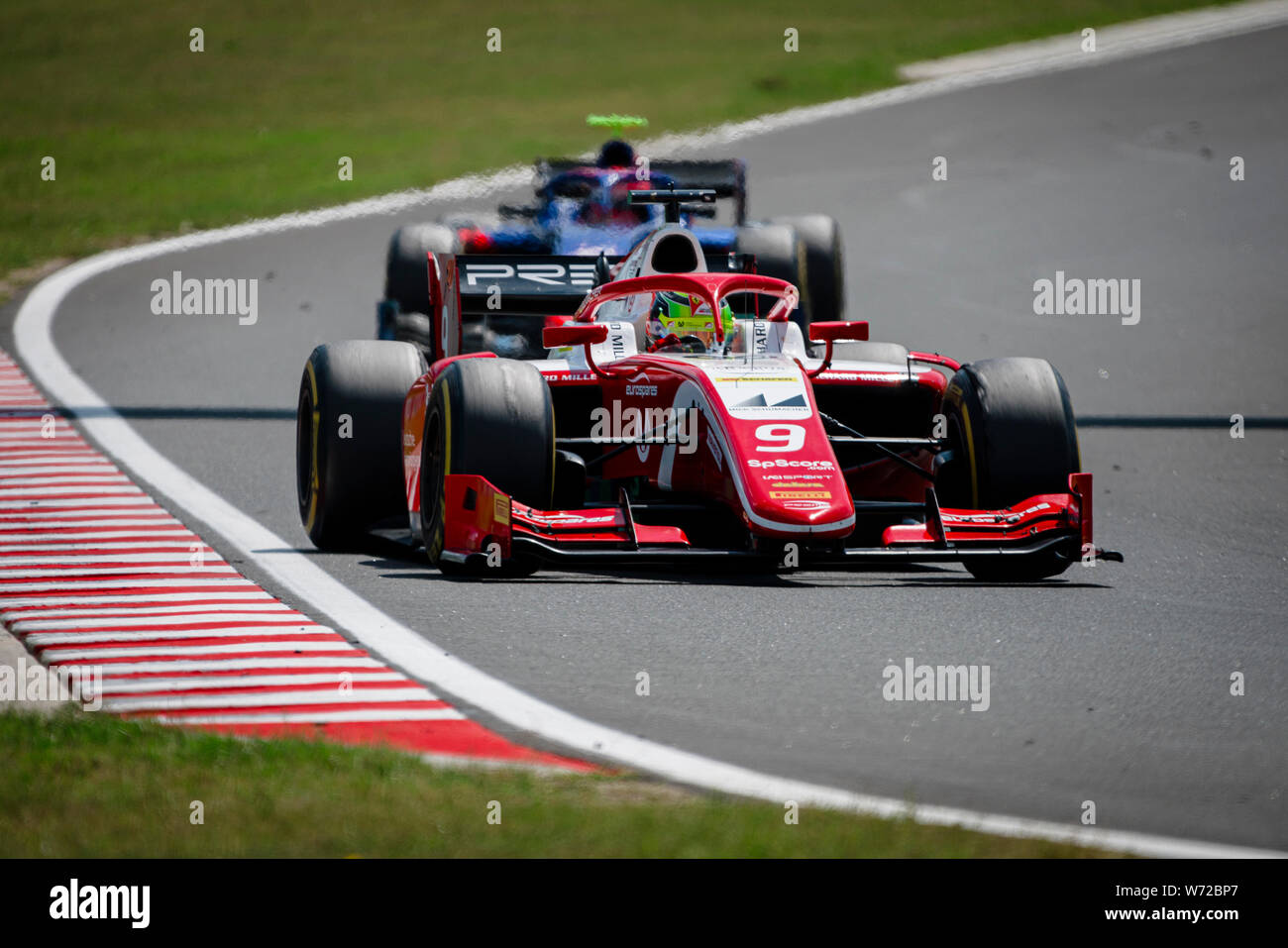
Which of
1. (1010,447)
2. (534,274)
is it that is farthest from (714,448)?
(534,274)

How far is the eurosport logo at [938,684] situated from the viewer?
21.4 feet

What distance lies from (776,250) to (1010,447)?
604 cm

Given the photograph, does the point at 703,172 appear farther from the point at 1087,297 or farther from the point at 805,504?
the point at 805,504

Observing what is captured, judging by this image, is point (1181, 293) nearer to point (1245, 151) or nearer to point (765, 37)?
point (1245, 151)

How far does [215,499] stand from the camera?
11156 mm

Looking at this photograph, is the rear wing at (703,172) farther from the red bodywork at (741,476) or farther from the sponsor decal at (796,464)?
the sponsor decal at (796,464)

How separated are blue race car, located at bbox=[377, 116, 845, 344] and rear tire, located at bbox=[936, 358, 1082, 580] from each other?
4525 mm

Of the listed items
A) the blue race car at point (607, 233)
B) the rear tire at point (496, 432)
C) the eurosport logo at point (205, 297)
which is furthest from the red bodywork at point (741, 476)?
the eurosport logo at point (205, 297)

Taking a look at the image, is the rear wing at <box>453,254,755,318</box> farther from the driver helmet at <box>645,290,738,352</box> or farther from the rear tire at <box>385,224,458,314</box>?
the rear tire at <box>385,224,458,314</box>

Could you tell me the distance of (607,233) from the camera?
14.2 metres
